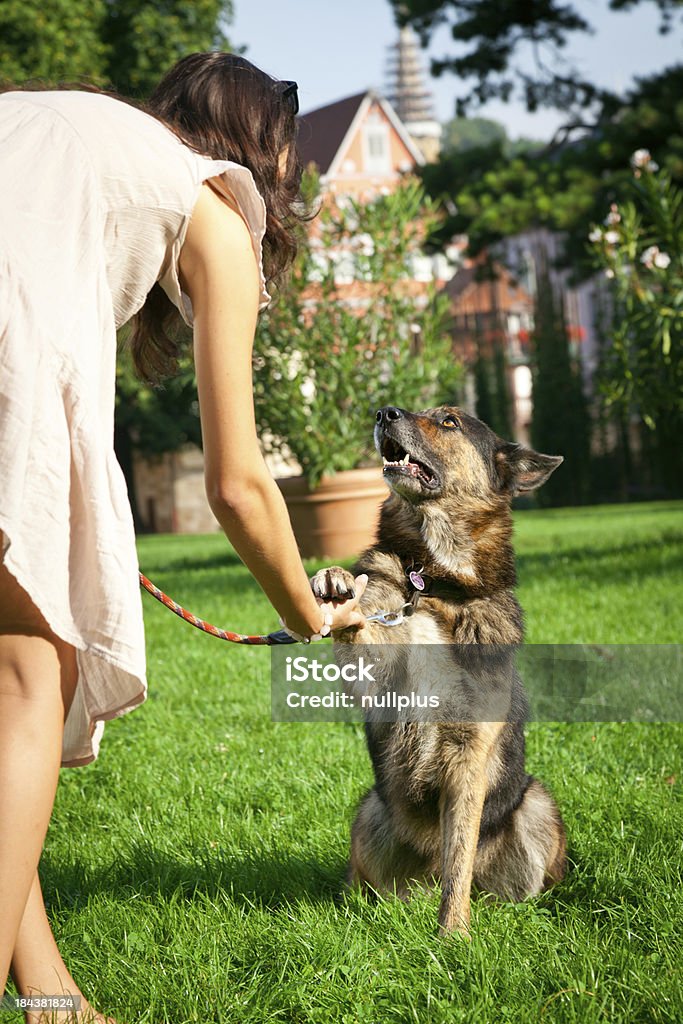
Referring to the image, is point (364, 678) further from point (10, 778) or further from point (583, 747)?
point (583, 747)

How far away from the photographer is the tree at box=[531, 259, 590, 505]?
27.1 m

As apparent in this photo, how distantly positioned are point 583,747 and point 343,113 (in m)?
36.5

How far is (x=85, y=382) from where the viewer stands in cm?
176

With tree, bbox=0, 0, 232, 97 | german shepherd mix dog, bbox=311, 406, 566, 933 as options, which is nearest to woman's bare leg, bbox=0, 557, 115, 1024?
german shepherd mix dog, bbox=311, 406, 566, 933

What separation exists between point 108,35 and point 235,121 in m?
22.3

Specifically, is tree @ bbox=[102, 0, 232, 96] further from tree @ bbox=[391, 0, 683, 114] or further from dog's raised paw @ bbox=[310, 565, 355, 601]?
dog's raised paw @ bbox=[310, 565, 355, 601]

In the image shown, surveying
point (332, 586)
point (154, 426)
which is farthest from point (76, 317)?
point (154, 426)

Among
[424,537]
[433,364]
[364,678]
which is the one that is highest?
[433,364]

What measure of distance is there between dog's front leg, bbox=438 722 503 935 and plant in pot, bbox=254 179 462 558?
7.63 meters

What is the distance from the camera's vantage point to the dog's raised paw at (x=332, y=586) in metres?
2.46

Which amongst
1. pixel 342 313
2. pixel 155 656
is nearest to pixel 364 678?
pixel 155 656

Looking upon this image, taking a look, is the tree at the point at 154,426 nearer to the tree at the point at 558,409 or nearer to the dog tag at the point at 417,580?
the tree at the point at 558,409

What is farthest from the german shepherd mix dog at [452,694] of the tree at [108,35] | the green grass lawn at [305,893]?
the tree at [108,35]

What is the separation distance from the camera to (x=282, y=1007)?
7.47ft
